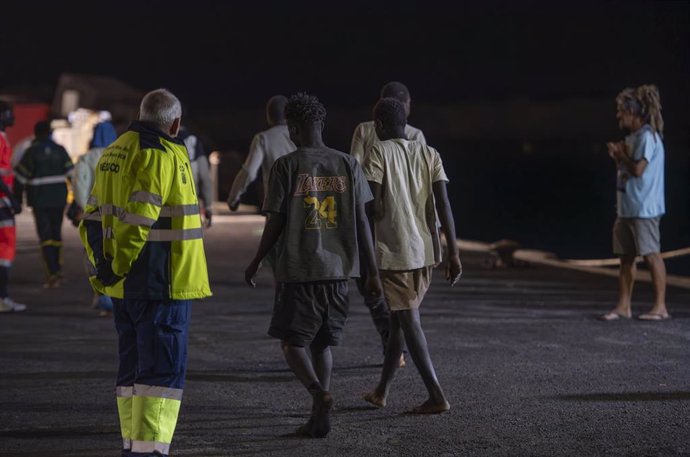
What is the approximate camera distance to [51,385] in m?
8.38

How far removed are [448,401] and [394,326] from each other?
573mm

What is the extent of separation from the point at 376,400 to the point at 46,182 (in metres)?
7.40

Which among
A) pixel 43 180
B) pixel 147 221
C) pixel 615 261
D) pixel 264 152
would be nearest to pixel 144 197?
pixel 147 221

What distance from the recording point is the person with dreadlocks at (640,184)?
11312 mm

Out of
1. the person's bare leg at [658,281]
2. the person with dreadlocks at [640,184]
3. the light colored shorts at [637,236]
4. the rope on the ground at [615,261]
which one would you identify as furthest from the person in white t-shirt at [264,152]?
the rope on the ground at [615,261]

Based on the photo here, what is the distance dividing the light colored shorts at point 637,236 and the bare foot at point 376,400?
447cm

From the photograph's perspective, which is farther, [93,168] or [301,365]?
[93,168]

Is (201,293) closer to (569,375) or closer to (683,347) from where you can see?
(569,375)

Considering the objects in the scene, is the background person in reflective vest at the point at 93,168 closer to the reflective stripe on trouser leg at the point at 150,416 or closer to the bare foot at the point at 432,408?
the bare foot at the point at 432,408

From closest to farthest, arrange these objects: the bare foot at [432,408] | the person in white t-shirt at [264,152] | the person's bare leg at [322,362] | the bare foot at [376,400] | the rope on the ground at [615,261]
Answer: the person's bare leg at [322,362] < the bare foot at [432,408] < the bare foot at [376,400] < the person in white t-shirt at [264,152] < the rope on the ground at [615,261]

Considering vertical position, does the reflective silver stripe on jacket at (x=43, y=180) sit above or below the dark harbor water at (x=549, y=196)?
above

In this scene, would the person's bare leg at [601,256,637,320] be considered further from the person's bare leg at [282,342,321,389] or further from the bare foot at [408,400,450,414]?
the person's bare leg at [282,342,321,389]

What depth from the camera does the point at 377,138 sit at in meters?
8.48

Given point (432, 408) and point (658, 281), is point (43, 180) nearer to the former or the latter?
point (658, 281)
